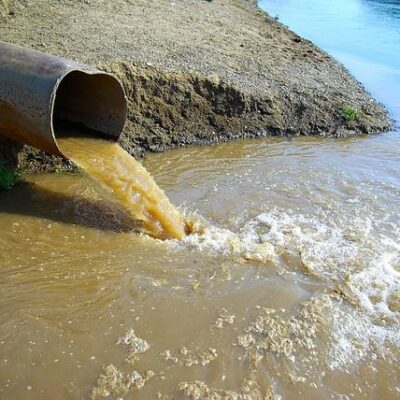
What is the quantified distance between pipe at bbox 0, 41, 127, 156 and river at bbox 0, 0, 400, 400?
935mm

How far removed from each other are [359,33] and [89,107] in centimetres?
1711

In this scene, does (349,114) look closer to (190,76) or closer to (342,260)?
(190,76)

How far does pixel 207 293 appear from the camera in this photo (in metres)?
5.05

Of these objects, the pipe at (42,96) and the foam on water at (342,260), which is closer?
the foam on water at (342,260)

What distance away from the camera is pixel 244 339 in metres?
4.47

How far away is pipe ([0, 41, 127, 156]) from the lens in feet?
18.2

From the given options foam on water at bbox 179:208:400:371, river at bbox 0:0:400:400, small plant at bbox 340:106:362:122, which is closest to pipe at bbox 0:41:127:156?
river at bbox 0:0:400:400

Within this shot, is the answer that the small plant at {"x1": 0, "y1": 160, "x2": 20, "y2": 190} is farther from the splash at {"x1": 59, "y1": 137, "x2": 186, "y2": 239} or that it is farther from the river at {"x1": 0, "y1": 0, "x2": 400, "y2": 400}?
the splash at {"x1": 59, "y1": 137, "x2": 186, "y2": 239}

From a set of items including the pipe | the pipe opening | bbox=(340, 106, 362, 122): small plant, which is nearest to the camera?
the pipe

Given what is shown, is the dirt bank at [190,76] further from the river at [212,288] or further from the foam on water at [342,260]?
the foam on water at [342,260]

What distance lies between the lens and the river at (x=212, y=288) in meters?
4.09

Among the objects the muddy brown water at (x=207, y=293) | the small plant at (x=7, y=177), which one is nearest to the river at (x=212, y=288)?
the muddy brown water at (x=207, y=293)

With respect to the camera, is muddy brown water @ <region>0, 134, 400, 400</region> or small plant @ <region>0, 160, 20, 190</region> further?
small plant @ <region>0, 160, 20, 190</region>

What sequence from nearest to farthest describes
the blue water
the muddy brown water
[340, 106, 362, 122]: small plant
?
the muddy brown water
[340, 106, 362, 122]: small plant
the blue water
